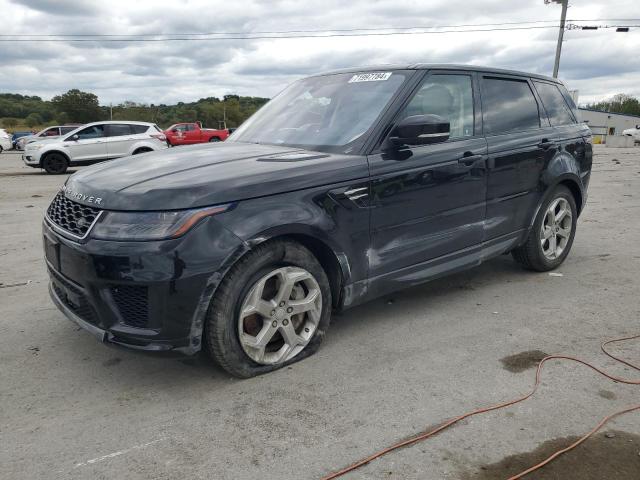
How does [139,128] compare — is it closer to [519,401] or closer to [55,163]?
[55,163]

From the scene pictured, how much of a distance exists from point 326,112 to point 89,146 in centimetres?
1573

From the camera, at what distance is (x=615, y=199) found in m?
10.1

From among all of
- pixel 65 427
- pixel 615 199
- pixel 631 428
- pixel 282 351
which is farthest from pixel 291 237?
pixel 615 199

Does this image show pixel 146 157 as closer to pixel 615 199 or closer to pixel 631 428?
pixel 631 428

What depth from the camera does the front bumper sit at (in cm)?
270

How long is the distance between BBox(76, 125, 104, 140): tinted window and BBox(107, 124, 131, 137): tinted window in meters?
0.25

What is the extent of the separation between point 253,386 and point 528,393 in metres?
1.50

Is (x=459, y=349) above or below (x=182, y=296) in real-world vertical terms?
below

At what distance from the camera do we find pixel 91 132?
17.7 metres

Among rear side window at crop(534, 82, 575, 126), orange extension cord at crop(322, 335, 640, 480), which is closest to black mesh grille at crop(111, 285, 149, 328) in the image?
orange extension cord at crop(322, 335, 640, 480)

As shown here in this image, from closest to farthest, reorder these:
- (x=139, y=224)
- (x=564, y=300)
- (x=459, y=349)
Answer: (x=139, y=224) < (x=459, y=349) < (x=564, y=300)

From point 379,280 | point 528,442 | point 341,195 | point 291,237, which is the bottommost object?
point 528,442

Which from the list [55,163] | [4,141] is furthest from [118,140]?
[4,141]

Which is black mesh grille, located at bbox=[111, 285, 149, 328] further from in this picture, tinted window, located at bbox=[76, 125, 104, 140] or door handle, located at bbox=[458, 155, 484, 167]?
tinted window, located at bbox=[76, 125, 104, 140]
